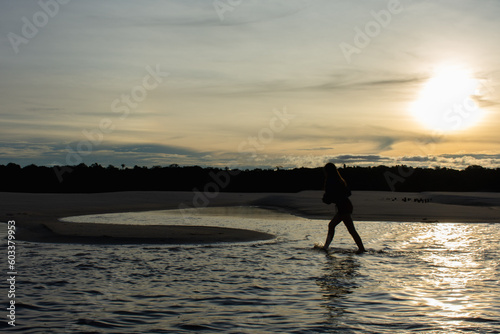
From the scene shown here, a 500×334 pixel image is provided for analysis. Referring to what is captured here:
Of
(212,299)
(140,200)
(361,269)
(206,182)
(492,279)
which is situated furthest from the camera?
(206,182)

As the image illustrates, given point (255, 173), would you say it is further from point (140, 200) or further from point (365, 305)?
point (365, 305)

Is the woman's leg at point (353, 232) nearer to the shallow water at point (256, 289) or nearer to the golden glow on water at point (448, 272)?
the shallow water at point (256, 289)

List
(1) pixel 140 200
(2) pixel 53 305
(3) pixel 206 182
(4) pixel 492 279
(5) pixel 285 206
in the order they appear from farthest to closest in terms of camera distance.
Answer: (3) pixel 206 182
(1) pixel 140 200
(5) pixel 285 206
(4) pixel 492 279
(2) pixel 53 305

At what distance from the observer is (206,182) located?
78188 mm

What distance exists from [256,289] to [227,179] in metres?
73.8

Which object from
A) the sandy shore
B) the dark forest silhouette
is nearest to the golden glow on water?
the sandy shore

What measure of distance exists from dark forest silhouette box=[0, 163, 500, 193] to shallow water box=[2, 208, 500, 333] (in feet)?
190

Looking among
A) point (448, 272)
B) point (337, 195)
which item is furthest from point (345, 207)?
point (448, 272)

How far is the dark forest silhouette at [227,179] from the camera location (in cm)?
7019

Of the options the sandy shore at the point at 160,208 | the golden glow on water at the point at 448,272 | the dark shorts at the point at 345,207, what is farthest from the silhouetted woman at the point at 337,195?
the sandy shore at the point at 160,208

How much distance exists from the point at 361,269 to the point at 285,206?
28.0 meters

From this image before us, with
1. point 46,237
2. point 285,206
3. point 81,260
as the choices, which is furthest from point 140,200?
point 81,260

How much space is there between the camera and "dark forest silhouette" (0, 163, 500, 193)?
70188mm

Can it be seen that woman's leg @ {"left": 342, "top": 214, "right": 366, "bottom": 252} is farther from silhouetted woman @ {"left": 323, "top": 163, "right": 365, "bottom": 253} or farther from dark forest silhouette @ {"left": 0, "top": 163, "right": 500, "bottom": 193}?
dark forest silhouette @ {"left": 0, "top": 163, "right": 500, "bottom": 193}
